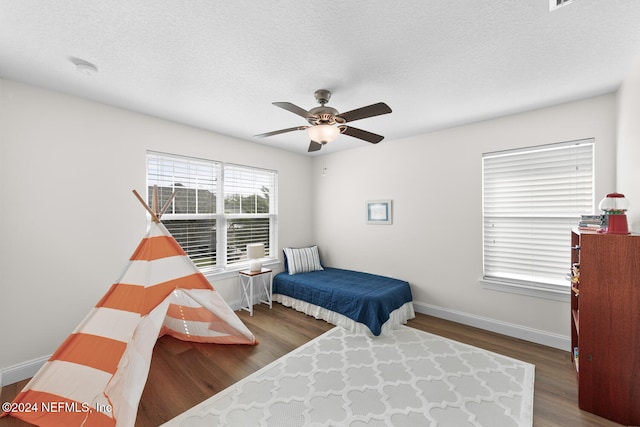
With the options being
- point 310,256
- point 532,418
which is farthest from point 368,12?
point 310,256

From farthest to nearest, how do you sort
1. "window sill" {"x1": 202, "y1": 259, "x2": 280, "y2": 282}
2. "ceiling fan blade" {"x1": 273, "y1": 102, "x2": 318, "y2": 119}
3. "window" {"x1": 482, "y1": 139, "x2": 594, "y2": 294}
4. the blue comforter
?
"window sill" {"x1": 202, "y1": 259, "x2": 280, "y2": 282} → the blue comforter → "window" {"x1": 482, "y1": 139, "x2": 594, "y2": 294} → "ceiling fan blade" {"x1": 273, "y1": 102, "x2": 318, "y2": 119}

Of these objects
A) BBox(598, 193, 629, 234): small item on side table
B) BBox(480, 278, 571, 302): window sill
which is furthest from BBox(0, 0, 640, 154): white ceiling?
BBox(480, 278, 571, 302): window sill

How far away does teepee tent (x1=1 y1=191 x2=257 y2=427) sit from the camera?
5.83ft

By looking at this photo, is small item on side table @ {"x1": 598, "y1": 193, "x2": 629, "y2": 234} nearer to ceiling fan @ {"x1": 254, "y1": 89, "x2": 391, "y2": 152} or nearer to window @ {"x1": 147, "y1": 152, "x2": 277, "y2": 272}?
ceiling fan @ {"x1": 254, "y1": 89, "x2": 391, "y2": 152}

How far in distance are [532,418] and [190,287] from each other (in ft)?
9.42

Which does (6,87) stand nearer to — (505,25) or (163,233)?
(163,233)

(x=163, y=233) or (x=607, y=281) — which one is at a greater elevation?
(x=163, y=233)

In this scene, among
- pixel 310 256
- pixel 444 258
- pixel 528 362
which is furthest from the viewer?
pixel 310 256

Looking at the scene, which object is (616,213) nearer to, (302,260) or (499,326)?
(499,326)

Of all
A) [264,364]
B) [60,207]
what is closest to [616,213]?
[264,364]

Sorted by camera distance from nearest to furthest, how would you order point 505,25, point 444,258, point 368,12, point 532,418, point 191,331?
point 368,12, point 505,25, point 532,418, point 191,331, point 444,258

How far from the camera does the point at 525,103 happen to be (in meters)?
2.79

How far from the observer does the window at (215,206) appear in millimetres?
3359

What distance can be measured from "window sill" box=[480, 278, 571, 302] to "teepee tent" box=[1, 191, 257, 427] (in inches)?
138
